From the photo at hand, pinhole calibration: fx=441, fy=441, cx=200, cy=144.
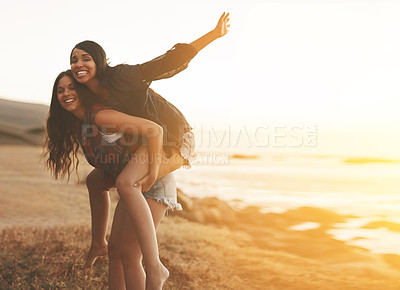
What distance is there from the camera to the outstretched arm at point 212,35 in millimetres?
2826

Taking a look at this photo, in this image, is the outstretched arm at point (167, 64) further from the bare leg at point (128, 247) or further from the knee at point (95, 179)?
the knee at point (95, 179)

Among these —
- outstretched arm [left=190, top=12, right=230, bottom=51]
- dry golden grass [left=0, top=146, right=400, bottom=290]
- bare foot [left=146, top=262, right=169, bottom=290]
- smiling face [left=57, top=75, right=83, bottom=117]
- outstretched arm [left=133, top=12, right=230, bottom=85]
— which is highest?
outstretched arm [left=190, top=12, right=230, bottom=51]

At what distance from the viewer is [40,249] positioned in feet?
16.1

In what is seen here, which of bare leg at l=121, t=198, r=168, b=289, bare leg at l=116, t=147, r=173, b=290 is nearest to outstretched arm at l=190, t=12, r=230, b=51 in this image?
bare leg at l=116, t=147, r=173, b=290

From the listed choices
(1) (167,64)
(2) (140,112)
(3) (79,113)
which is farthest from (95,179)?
(1) (167,64)

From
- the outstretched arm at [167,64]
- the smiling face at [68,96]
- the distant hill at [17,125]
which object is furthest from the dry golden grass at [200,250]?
the distant hill at [17,125]

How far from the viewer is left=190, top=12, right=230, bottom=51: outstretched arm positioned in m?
2.83

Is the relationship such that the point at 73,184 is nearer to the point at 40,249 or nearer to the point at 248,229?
the point at 248,229

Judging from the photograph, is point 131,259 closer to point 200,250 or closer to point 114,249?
point 114,249

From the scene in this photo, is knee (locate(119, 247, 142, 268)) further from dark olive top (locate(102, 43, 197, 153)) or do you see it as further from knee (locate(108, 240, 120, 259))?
dark olive top (locate(102, 43, 197, 153))

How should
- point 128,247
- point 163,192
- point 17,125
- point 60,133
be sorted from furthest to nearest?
point 17,125
point 60,133
point 163,192
point 128,247

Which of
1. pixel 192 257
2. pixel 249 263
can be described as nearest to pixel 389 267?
pixel 249 263

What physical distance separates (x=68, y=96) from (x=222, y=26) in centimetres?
115

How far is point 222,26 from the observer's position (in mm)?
2902
